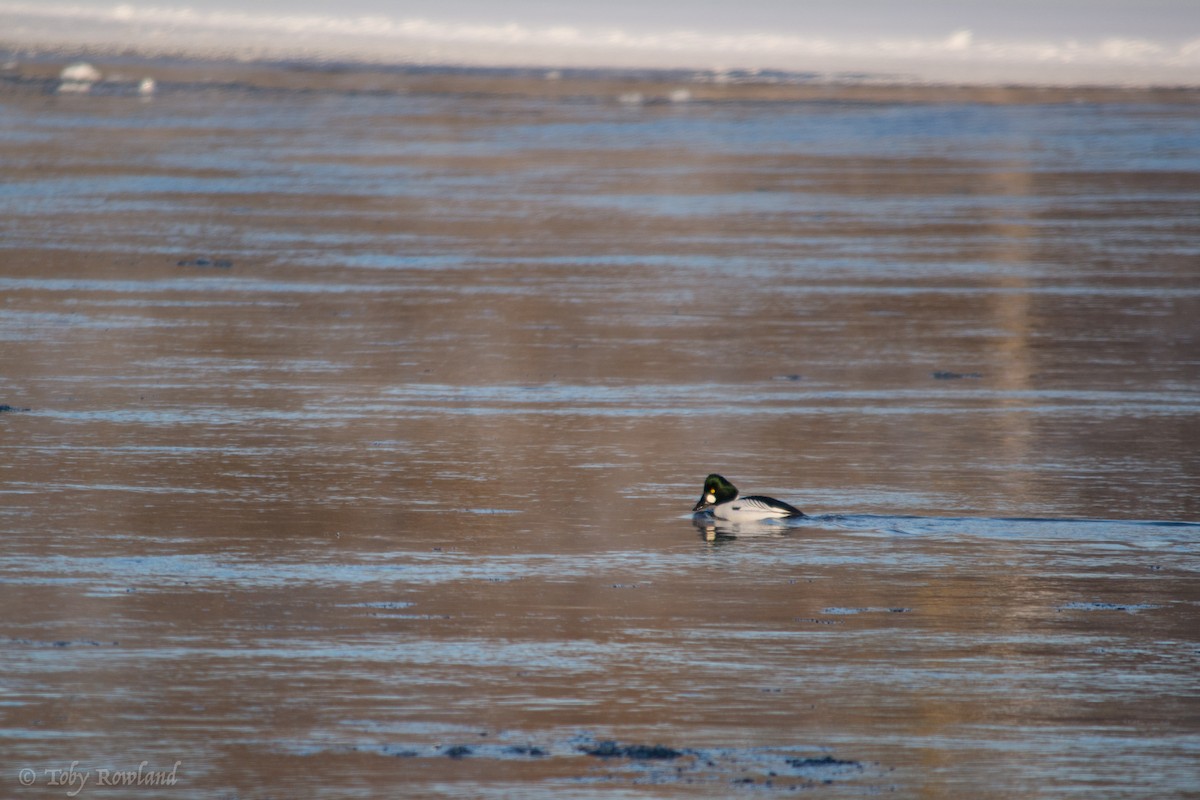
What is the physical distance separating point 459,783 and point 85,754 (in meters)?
1.20

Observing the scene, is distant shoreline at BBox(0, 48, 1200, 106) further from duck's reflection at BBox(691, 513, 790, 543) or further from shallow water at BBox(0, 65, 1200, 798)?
duck's reflection at BBox(691, 513, 790, 543)

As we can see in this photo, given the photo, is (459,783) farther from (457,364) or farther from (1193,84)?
(1193,84)

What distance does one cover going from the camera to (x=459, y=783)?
6.21m

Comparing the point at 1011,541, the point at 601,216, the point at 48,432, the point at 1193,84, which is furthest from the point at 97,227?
the point at 1193,84

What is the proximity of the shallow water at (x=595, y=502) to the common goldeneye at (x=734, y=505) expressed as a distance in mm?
93

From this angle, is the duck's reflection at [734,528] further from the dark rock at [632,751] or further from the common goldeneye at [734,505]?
the dark rock at [632,751]

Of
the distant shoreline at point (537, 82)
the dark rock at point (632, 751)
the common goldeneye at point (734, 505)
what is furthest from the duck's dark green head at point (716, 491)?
the distant shoreline at point (537, 82)

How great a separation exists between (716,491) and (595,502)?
766 millimetres

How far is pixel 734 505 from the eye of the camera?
32.3 feet

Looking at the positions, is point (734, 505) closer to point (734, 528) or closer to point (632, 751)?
point (734, 528)

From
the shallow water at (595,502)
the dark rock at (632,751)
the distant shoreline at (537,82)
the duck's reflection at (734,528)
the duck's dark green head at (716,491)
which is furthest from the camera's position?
the distant shoreline at (537,82)

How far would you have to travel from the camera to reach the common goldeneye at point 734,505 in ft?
32.1

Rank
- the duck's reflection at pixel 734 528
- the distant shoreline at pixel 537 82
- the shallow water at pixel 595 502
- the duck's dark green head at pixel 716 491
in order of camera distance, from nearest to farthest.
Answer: the shallow water at pixel 595 502 < the duck's reflection at pixel 734 528 < the duck's dark green head at pixel 716 491 < the distant shoreline at pixel 537 82

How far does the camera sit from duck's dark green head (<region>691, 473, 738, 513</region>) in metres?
9.88
